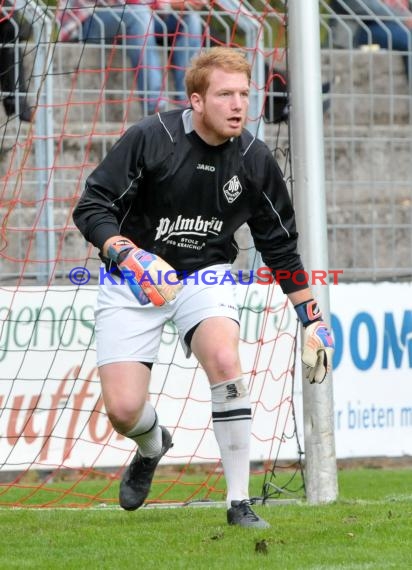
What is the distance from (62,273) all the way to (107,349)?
3.39m

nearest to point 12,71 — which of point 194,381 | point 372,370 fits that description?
point 194,381

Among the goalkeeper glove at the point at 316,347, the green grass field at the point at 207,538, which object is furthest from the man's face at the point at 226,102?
the green grass field at the point at 207,538

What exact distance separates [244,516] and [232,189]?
1349 millimetres

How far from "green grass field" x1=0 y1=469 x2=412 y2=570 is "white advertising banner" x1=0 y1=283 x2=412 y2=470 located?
1802 mm

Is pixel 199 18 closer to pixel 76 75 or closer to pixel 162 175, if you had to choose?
pixel 76 75

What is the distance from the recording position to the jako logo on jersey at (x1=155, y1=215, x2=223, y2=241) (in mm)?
5402

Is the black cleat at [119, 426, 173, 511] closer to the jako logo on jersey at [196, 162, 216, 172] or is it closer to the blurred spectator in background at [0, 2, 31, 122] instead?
the jako logo on jersey at [196, 162, 216, 172]

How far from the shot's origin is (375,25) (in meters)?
9.19

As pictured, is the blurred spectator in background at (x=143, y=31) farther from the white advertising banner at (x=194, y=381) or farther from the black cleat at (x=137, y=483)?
the black cleat at (x=137, y=483)

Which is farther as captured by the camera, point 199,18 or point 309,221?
point 199,18

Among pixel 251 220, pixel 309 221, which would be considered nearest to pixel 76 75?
pixel 309 221

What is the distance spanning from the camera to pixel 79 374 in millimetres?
8375

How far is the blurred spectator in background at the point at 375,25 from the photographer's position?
29.9 feet

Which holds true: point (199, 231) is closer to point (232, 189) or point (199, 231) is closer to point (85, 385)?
point (232, 189)
